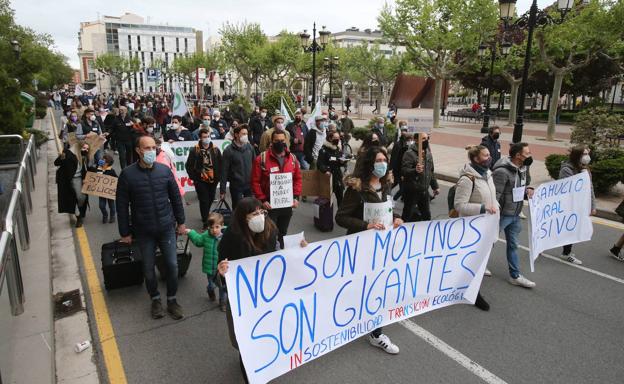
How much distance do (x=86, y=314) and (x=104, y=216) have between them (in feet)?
11.5

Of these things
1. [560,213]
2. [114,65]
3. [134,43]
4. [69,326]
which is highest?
[134,43]

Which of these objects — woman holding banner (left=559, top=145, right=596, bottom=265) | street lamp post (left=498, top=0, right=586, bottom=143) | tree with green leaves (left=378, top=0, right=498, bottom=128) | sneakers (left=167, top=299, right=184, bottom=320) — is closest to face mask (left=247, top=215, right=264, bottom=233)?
sneakers (left=167, top=299, right=184, bottom=320)

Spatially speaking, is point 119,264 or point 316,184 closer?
point 119,264

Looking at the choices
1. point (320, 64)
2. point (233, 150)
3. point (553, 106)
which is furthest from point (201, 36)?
point (233, 150)

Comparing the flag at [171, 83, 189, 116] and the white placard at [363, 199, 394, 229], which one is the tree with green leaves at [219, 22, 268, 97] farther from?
the white placard at [363, 199, 394, 229]

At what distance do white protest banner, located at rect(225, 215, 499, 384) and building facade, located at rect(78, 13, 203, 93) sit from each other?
133 m

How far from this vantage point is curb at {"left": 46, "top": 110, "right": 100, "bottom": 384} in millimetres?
3631

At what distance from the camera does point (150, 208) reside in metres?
4.19

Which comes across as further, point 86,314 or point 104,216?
point 104,216

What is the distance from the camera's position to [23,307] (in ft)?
14.4

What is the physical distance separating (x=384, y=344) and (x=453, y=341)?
27.6 inches

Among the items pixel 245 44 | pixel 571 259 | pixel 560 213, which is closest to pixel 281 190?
pixel 560 213

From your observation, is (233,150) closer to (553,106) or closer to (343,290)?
(343,290)

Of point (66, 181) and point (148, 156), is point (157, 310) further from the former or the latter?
point (66, 181)
